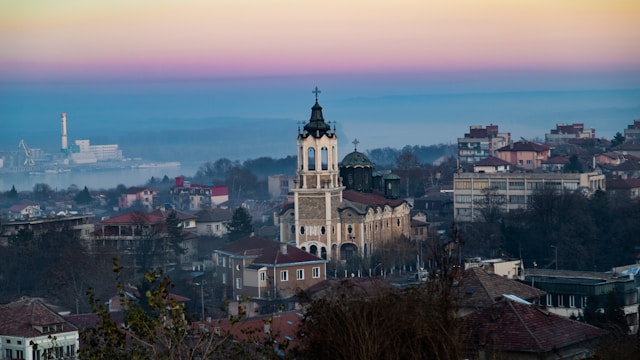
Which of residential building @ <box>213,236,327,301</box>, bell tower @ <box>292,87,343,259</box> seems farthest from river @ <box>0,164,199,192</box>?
residential building @ <box>213,236,327,301</box>

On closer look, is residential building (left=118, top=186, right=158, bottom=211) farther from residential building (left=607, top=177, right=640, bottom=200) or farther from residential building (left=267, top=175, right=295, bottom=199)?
residential building (left=607, top=177, right=640, bottom=200)

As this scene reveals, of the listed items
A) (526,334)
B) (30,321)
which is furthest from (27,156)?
(526,334)

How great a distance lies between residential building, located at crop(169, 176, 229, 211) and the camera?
309ft

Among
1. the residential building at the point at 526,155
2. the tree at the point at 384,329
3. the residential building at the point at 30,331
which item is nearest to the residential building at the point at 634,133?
the residential building at the point at 526,155

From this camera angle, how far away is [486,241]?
177 ft

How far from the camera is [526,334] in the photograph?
23.9m

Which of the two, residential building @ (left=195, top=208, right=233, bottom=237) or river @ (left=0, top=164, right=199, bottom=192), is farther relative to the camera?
river @ (left=0, top=164, right=199, bottom=192)

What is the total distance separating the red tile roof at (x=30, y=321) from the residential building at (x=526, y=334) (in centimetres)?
985

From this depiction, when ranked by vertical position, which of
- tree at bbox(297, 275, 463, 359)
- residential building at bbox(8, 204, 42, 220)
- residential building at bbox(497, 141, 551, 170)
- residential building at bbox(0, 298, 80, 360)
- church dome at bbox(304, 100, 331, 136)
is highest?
church dome at bbox(304, 100, 331, 136)

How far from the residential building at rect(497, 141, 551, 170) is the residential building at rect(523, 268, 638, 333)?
148ft

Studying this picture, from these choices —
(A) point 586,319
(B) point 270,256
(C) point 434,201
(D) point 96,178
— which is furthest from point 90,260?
(D) point 96,178

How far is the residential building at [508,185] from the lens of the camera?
65750 millimetres

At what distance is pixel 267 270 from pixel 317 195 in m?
10.1

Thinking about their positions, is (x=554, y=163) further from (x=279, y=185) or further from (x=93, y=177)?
(x=93, y=177)
